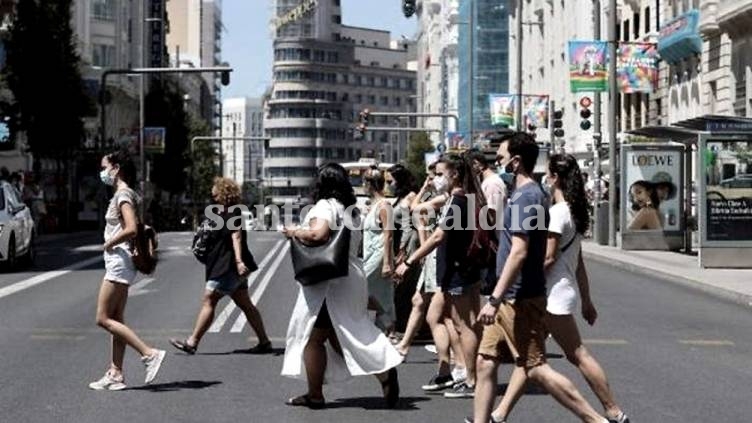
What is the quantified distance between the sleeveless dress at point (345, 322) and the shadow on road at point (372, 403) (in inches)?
13.6

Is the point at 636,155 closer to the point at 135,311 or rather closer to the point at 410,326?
the point at 135,311

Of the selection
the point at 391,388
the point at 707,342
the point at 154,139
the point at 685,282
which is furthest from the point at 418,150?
the point at 391,388

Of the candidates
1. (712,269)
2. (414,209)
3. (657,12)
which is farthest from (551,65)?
(414,209)

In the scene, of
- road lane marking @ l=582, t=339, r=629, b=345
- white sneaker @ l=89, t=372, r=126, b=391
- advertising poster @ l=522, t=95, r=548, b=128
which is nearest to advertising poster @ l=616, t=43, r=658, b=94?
advertising poster @ l=522, t=95, r=548, b=128

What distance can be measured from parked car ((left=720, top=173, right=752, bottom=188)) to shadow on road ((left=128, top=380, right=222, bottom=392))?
1619 cm

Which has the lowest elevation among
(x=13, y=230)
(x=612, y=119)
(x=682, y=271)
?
(x=682, y=271)

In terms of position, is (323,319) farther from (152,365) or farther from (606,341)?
(606,341)

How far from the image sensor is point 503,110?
58375 millimetres

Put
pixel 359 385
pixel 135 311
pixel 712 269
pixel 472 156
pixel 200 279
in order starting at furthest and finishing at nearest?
pixel 712 269, pixel 200 279, pixel 135 311, pixel 359 385, pixel 472 156

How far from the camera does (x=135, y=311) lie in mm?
17406

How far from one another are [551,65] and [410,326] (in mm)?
65758

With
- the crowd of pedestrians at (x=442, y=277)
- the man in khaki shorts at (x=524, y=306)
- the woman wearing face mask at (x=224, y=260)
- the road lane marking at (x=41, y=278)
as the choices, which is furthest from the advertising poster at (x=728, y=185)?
the man in khaki shorts at (x=524, y=306)

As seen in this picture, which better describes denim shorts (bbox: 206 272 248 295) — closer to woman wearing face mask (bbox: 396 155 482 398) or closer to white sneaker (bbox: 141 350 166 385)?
white sneaker (bbox: 141 350 166 385)

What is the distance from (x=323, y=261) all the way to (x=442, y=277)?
114cm
